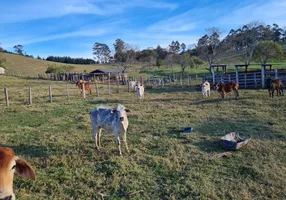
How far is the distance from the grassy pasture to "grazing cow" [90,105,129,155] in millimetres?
622

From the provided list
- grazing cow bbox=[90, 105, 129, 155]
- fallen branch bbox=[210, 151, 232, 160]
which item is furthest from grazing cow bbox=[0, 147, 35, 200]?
fallen branch bbox=[210, 151, 232, 160]

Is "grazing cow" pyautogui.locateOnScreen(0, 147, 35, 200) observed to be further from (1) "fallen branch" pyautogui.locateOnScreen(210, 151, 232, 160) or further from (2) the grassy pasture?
(1) "fallen branch" pyautogui.locateOnScreen(210, 151, 232, 160)

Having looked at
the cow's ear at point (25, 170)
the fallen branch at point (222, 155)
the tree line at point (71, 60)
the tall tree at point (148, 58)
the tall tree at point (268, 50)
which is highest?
the tree line at point (71, 60)

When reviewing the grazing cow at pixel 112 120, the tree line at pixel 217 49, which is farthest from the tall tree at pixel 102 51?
the grazing cow at pixel 112 120

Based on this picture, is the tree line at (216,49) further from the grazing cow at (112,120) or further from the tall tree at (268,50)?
the grazing cow at (112,120)

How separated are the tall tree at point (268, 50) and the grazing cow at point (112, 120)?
3599cm

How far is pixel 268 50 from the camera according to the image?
35.8 m

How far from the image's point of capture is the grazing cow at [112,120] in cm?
652

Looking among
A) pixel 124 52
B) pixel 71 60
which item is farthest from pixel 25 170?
pixel 71 60

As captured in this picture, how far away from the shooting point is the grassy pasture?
493cm

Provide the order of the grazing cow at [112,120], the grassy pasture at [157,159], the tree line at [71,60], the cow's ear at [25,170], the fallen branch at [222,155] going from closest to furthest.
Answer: the cow's ear at [25,170] → the grassy pasture at [157,159] → the fallen branch at [222,155] → the grazing cow at [112,120] → the tree line at [71,60]

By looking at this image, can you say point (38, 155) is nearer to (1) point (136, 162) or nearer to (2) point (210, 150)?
(1) point (136, 162)

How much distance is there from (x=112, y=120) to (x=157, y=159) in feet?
5.56

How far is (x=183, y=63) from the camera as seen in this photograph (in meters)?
50.8
